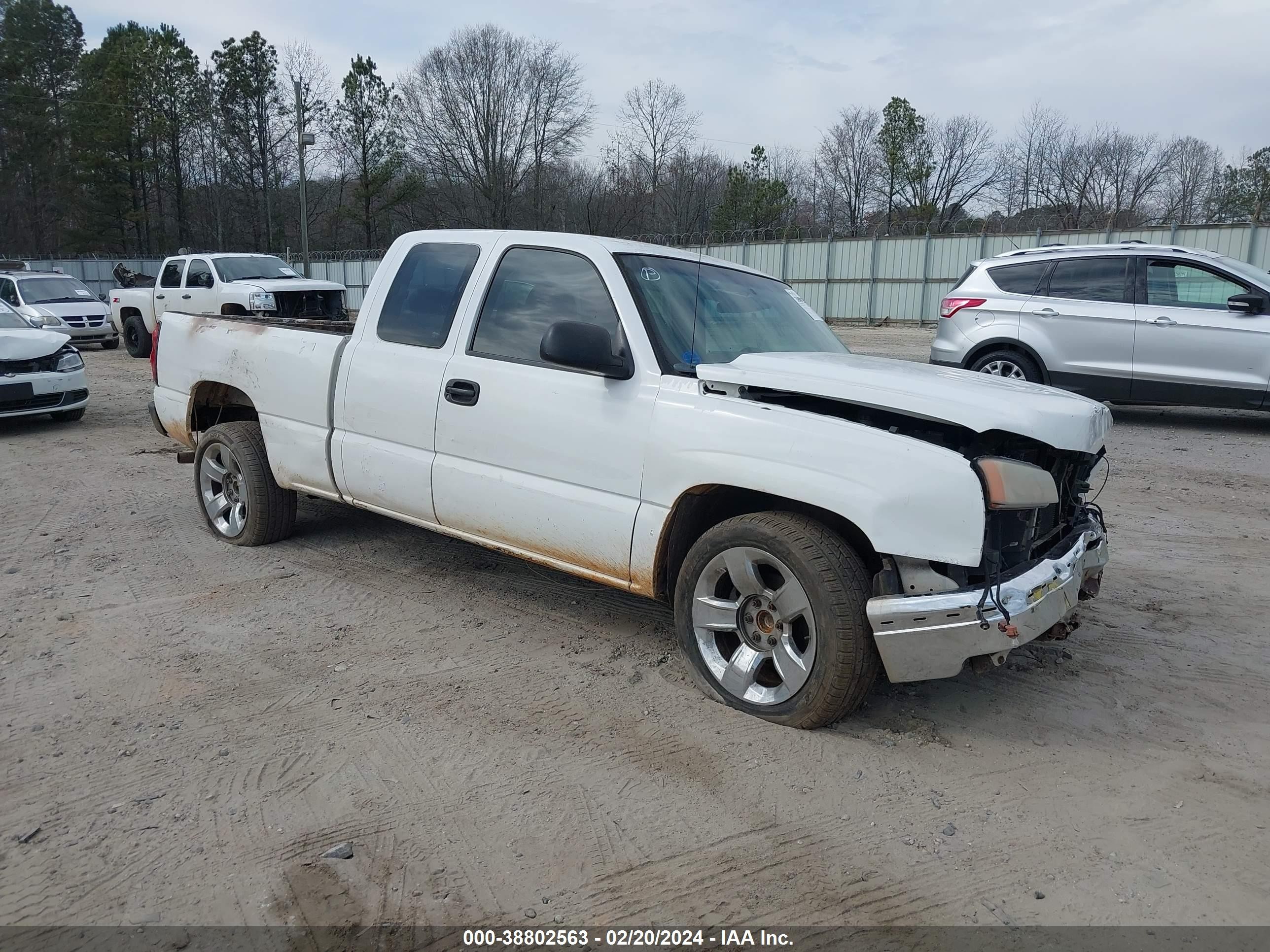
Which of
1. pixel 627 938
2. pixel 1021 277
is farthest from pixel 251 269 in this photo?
pixel 627 938

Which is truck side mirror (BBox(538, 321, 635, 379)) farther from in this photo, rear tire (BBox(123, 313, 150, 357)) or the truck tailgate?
rear tire (BBox(123, 313, 150, 357))

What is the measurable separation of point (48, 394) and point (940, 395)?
1017 centimetres

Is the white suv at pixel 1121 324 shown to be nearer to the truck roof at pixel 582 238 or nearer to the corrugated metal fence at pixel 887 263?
the truck roof at pixel 582 238

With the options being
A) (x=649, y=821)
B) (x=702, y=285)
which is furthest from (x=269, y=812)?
(x=702, y=285)

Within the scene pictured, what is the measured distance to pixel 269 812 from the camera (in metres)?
2.95

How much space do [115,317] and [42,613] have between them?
54.1ft

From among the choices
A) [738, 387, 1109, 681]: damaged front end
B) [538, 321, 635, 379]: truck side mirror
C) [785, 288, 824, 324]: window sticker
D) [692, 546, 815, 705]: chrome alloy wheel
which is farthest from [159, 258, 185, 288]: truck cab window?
[738, 387, 1109, 681]: damaged front end

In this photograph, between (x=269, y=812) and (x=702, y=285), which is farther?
(x=702, y=285)

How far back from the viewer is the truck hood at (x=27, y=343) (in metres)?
9.75

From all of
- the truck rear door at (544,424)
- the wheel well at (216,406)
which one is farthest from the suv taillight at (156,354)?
the truck rear door at (544,424)

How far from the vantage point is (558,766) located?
3.26 metres

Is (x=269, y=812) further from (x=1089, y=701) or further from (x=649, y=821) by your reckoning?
(x=1089, y=701)

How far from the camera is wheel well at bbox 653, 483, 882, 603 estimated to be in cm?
344

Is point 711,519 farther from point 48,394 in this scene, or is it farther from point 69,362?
point 69,362
